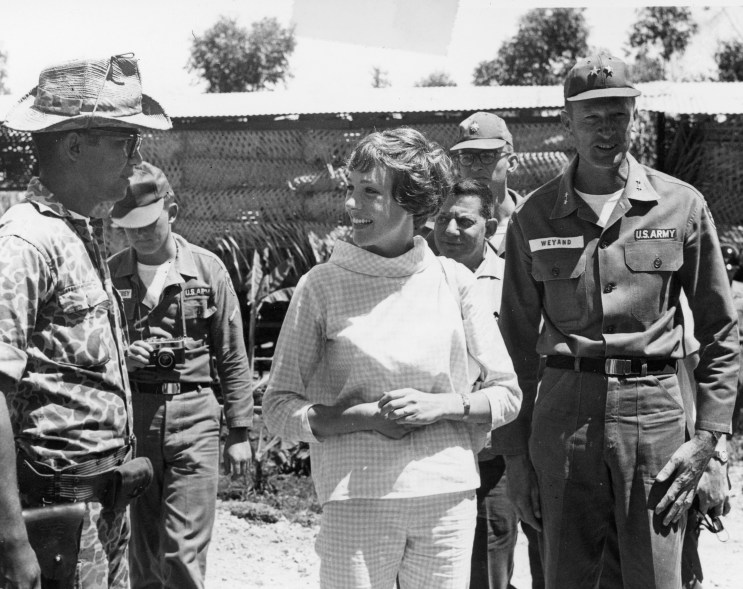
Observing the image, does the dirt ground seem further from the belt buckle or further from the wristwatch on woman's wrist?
the wristwatch on woman's wrist

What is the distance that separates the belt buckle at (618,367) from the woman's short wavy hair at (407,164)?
2.78ft

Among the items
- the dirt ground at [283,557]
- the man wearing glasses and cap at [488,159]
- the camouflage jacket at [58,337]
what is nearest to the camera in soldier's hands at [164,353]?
the dirt ground at [283,557]

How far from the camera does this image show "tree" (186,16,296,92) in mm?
32938

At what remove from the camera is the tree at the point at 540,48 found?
103ft

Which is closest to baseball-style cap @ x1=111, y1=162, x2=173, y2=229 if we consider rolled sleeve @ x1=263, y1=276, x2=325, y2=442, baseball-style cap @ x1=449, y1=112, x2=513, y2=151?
A: baseball-style cap @ x1=449, y1=112, x2=513, y2=151

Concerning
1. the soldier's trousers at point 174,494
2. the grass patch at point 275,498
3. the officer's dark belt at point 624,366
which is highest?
the officer's dark belt at point 624,366

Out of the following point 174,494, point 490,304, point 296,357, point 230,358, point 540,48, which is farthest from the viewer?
point 540,48

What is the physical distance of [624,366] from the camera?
3.36 metres

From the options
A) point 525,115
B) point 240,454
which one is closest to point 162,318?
point 240,454

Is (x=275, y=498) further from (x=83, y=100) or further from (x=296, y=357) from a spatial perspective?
(x=83, y=100)

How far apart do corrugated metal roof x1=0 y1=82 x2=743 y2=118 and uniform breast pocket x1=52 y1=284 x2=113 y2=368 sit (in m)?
4.38

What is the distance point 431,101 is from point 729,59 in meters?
21.3

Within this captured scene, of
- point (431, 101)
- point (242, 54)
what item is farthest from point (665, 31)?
point (431, 101)

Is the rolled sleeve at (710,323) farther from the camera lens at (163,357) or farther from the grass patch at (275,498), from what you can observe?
the grass patch at (275,498)
